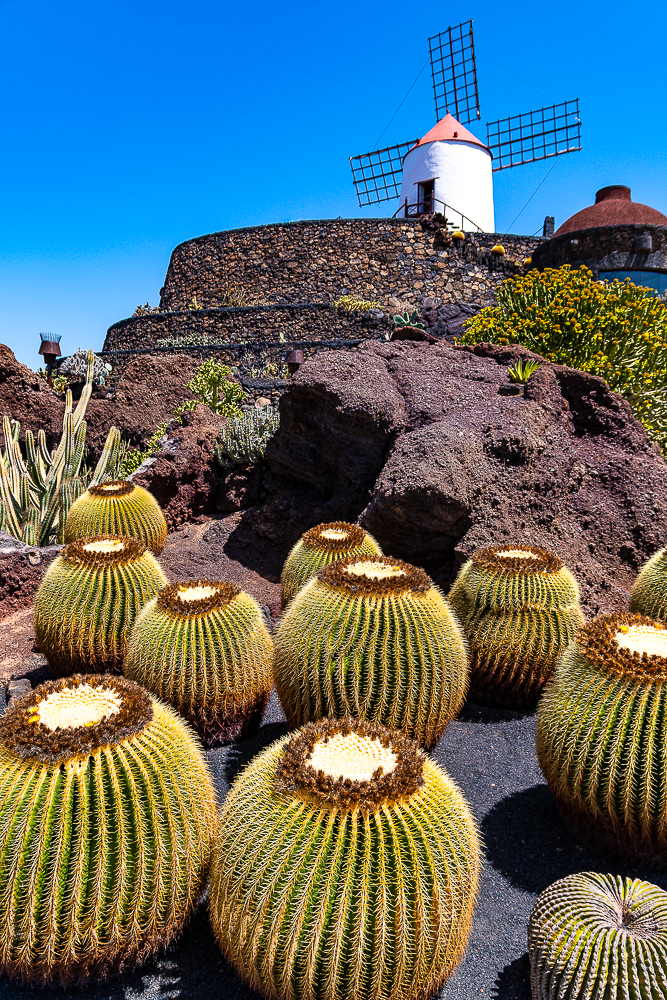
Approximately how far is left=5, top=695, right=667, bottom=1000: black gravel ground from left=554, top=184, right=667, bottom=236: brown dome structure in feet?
75.7

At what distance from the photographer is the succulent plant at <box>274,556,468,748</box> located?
3219mm

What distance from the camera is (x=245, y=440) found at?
8.09 m

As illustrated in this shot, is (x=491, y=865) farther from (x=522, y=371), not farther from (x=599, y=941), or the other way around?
(x=522, y=371)

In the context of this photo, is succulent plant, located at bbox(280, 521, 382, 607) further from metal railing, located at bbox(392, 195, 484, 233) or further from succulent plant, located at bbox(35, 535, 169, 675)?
metal railing, located at bbox(392, 195, 484, 233)

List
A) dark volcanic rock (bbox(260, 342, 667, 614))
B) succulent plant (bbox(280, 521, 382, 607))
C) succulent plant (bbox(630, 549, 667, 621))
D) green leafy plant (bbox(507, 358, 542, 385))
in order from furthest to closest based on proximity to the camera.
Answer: green leafy plant (bbox(507, 358, 542, 385)) → dark volcanic rock (bbox(260, 342, 667, 614)) → succulent plant (bbox(280, 521, 382, 607)) → succulent plant (bbox(630, 549, 667, 621))

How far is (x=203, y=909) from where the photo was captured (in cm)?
260

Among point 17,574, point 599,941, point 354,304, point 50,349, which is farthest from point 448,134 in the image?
point 599,941

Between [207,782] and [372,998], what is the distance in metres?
0.96

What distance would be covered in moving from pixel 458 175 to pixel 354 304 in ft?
32.2

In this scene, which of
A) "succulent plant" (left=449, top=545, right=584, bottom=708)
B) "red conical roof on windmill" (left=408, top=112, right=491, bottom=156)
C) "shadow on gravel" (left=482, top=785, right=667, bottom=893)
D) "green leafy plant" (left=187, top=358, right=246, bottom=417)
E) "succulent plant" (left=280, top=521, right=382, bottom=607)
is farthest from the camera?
"red conical roof on windmill" (left=408, top=112, right=491, bottom=156)

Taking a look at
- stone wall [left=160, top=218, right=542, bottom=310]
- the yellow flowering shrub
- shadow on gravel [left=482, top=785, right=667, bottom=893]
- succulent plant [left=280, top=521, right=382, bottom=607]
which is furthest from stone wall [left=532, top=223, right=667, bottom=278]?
shadow on gravel [left=482, top=785, right=667, bottom=893]

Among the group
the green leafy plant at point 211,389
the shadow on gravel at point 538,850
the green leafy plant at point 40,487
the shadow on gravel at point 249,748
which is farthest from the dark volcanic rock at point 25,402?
the shadow on gravel at point 538,850

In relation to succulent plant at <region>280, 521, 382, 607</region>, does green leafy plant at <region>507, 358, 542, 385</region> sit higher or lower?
higher

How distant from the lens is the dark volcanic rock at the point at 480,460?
5.27 meters
